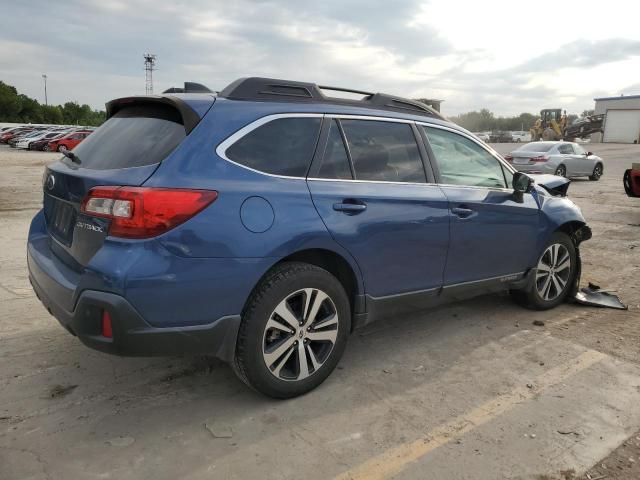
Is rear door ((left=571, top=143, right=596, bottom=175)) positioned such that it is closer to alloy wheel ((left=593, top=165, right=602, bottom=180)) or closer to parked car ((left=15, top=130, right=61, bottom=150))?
alloy wheel ((left=593, top=165, right=602, bottom=180))

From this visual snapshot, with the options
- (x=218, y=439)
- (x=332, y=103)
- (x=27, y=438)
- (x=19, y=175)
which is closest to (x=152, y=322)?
(x=218, y=439)

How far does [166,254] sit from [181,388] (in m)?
1.17

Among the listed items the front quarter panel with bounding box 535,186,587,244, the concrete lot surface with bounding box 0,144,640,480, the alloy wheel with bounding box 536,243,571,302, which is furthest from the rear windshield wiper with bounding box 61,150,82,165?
the alloy wheel with bounding box 536,243,571,302

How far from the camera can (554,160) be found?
60.7ft

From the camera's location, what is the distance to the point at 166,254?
8.61 feet

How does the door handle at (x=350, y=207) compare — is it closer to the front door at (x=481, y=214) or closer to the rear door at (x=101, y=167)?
the front door at (x=481, y=214)

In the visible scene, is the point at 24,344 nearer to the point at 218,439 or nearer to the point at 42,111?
the point at 218,439

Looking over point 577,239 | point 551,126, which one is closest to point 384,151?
point 577,239

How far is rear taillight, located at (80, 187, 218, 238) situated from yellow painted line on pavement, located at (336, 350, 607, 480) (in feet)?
4.92

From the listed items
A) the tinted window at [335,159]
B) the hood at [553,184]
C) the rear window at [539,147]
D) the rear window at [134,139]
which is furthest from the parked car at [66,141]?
the tinted window at [335,159]

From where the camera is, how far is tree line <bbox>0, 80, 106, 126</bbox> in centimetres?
6981

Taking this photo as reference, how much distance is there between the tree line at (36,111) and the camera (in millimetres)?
69812

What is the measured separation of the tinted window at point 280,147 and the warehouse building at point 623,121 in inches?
2398

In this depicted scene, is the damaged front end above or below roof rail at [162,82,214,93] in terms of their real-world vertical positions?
below
